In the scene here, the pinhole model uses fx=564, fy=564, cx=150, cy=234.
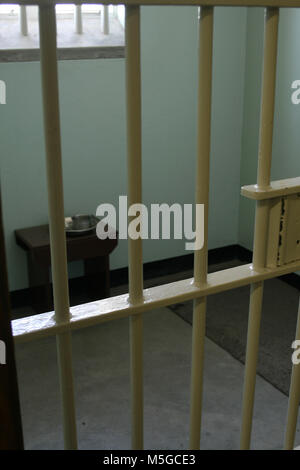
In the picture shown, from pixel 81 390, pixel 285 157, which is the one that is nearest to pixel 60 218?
pixel 81 390

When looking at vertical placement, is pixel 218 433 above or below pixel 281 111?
below

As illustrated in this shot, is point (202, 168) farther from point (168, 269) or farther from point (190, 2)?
point (168, 269)

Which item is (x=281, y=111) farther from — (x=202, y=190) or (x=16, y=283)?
(x=202, y=190)

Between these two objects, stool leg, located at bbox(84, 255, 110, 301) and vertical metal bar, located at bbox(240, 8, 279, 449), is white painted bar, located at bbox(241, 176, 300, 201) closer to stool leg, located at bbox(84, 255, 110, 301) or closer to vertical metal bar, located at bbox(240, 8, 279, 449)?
vertical metal bar, located at bbox(240, 8, 279, 449)

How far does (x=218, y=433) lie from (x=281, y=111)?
1946 millimetres

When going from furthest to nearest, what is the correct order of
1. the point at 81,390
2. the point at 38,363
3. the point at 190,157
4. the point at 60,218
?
the point at 190,157 < the point at 38,363 < the point at 81,390 < the point at 60,218

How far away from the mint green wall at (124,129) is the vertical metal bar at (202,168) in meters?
2.17

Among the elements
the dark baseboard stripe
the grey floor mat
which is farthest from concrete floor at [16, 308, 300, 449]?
the dark baseboard stripe

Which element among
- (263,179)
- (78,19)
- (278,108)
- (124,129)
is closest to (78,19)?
(78,19)

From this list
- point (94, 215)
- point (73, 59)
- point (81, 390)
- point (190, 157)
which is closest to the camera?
point (81, 390)

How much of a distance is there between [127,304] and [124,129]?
251cm

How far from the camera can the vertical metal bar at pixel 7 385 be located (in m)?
0.42

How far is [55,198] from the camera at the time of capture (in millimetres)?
722

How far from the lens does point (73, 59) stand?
2992mm
